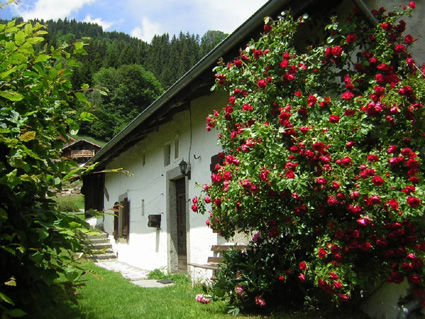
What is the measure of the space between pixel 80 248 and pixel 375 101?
253 centimetres

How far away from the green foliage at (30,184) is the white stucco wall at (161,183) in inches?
92.5

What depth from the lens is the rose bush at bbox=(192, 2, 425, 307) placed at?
3.03 metres

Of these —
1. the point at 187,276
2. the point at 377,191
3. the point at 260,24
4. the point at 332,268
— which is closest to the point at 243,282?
the point at 332,268

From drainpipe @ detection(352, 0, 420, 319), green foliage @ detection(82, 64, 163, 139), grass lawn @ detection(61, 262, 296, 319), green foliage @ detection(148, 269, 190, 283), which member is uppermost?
green foliage @ detection(82, 64, 163, 139)

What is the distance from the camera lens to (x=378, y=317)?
354 centimetres

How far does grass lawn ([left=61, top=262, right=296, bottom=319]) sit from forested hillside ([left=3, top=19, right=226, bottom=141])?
42722mm

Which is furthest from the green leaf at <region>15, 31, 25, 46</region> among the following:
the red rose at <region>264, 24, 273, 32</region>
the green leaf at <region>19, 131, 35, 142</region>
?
the red rose at <region>264, 24, 273, 32</region>

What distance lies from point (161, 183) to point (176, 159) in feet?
3.28

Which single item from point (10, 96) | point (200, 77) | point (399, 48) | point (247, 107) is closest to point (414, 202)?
point (399, 48)

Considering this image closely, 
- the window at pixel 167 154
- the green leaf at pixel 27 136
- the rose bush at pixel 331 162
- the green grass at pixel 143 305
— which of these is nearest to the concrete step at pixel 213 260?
the green grass at pixel 143 305

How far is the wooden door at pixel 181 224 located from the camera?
26.2 feet

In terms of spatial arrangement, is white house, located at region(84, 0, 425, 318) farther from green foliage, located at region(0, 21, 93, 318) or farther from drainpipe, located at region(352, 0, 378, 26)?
green foliage, located at region(0, 21, 93, 318)

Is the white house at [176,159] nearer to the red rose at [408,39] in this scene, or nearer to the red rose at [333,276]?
the red rose at [408,39]

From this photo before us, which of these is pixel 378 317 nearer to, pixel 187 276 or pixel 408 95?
pixel 408 95
